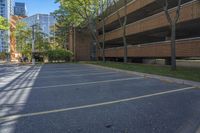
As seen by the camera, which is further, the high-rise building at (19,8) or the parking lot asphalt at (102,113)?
the high-rise building at (19,8)

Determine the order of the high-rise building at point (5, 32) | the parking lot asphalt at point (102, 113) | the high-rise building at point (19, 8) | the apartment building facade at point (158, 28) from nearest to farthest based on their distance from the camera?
the parking lot asphalt at point (102, 113) → the apartment building facade at point (158, 28) → the high-rise building at point (5, 32) → the high-rise building at point (19, 8)

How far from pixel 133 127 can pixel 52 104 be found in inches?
123

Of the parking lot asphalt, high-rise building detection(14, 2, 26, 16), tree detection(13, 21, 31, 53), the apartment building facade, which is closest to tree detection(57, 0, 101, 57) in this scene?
the apartment building facade

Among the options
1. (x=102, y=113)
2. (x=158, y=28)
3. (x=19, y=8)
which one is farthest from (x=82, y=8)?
(x=19, y=8)

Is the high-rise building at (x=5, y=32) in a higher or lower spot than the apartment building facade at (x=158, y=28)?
higher

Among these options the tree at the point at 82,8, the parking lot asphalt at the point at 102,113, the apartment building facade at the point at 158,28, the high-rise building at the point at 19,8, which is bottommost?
the parking lot asphalt at the point at 102,113

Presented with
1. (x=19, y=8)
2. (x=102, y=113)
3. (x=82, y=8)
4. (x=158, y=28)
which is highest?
(x=19, y=8)

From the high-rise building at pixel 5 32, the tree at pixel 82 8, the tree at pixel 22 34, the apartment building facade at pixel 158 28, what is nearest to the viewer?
the apartment building facade at pixel 158 28

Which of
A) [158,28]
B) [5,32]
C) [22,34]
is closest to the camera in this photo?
[158,28]

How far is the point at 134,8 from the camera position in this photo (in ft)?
99.6

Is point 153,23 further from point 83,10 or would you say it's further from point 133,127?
point 133,127

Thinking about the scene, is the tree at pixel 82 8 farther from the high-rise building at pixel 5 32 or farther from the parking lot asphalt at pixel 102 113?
the high-rise building at pixel 5 32

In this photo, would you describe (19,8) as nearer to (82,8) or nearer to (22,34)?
(22,34)

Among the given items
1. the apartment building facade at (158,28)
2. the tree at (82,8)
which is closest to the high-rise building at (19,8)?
the tree at (82,8)
